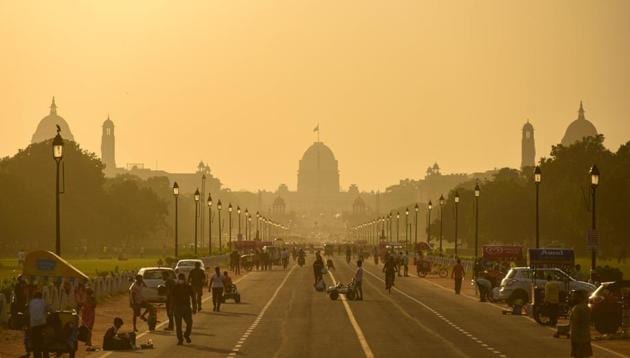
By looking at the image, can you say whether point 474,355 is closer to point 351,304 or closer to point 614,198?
point 351,304

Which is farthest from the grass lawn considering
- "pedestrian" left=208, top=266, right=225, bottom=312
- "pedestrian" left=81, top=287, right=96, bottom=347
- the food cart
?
the food cart

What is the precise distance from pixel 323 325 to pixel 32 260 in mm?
11555

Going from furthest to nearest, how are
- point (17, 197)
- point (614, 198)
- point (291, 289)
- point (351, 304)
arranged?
point (17, 197) < point (614, 198) < point (291, 289) < point (351, 304)

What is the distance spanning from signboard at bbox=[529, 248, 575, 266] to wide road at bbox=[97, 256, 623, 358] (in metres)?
2.29

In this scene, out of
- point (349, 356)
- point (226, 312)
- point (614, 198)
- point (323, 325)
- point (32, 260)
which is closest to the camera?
point (349, 356)

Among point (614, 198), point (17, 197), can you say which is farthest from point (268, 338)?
point (17, 197)

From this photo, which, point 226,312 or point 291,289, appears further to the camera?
point 291,289

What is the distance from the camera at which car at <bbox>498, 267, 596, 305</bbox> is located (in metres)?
53.7

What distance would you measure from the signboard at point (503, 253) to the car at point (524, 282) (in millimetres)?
18709

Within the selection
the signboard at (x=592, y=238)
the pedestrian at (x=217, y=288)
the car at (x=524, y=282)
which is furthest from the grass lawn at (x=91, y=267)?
the signboard at (x=592, y=238)

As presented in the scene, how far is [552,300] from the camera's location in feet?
153

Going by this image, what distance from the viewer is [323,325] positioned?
46500 millimetres

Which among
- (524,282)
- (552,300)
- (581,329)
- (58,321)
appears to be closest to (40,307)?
(58,321)

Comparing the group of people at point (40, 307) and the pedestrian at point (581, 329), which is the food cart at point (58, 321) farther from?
the pedestrian at point (581, 329)
